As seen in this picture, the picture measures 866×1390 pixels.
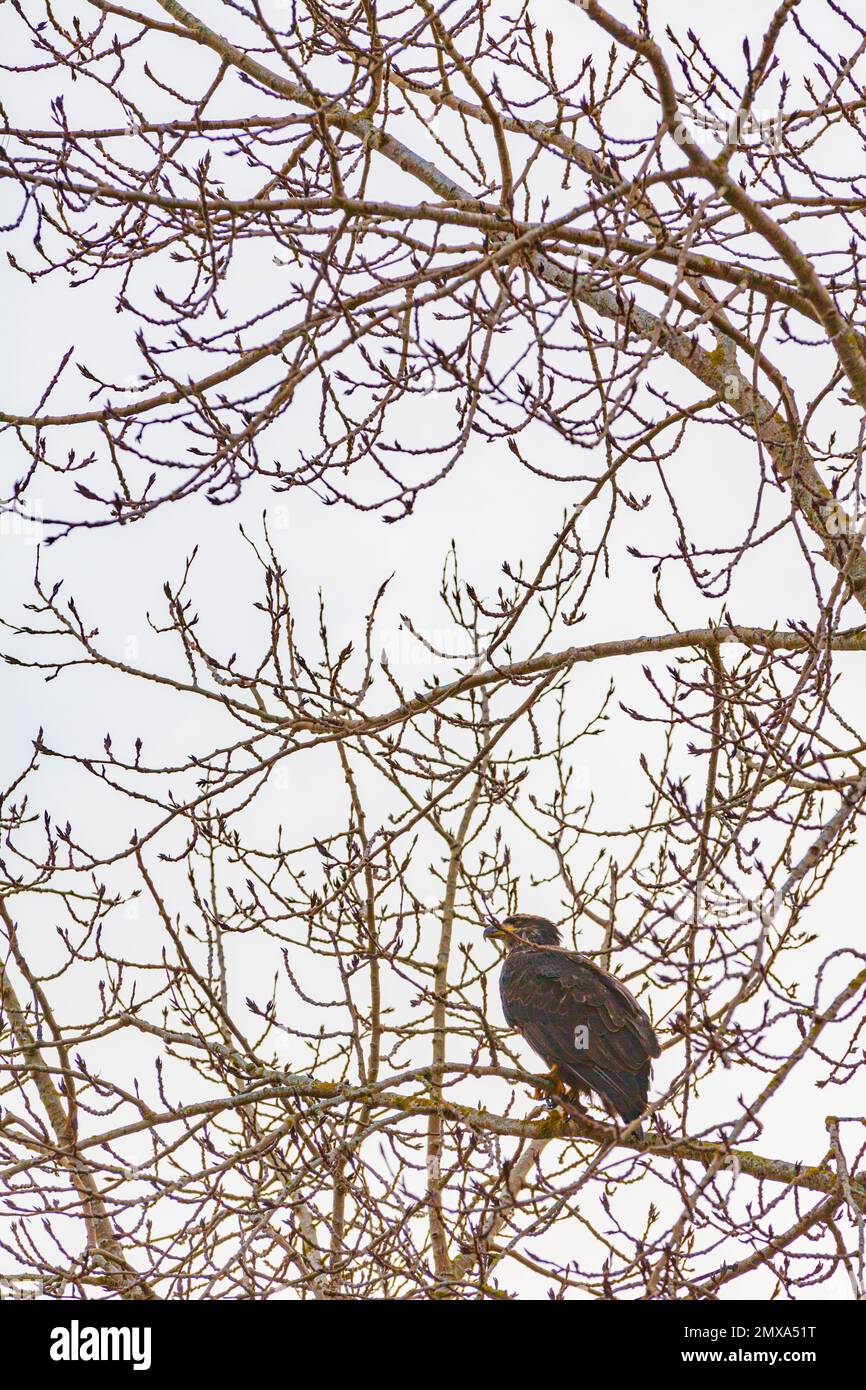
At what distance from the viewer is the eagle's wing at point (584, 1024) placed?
19.2 feet

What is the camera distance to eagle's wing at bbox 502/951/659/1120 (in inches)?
231

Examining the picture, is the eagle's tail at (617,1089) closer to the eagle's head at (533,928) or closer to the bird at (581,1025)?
the bird at (581,1025)

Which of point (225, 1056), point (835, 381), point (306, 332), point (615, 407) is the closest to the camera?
point (615, 407)

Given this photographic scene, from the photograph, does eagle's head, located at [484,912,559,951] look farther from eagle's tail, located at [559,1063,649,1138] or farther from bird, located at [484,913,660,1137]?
eagle's tail, located at [559,1063,649,1138]

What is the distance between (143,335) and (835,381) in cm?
223

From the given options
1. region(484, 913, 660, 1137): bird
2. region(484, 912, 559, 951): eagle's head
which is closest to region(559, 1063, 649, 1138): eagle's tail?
region(484, 913, 660, 1137): bird

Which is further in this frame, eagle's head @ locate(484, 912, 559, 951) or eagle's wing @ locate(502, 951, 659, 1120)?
eagle's head @ locate(484, 912, 559, 951)

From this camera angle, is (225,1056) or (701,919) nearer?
(701,919)

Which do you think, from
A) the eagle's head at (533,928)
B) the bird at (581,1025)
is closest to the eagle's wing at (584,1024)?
the bird at (581,1025)

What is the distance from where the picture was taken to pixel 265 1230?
473 centimetres

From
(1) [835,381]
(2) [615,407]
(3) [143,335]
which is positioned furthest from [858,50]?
(3) [143,335]

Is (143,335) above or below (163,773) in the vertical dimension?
above

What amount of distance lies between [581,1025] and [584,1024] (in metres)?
0.02
